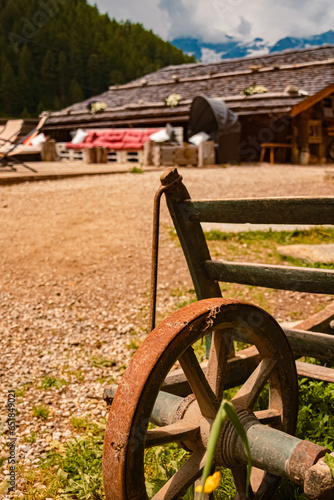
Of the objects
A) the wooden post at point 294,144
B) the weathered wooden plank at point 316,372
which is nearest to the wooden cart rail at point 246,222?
the weathered wooden plank at point 316,372

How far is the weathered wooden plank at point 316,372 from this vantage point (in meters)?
2.30

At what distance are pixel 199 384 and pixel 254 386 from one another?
0.85ft

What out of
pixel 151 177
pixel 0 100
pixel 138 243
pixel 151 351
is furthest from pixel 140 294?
pixel 0 100

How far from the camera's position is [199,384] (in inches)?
57.8

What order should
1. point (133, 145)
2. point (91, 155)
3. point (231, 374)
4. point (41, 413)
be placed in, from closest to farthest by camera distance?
1. point (231, 374)
2. point (41, 413)
3. point (91, 155)
4. point (133, 145)

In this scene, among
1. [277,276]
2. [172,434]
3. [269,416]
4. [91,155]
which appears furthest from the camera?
[91,155]

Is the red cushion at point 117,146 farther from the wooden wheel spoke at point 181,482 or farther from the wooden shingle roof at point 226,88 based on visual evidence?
the wooden wheel spoke at point 181,482

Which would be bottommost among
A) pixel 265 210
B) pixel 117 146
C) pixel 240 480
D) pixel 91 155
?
pixel 240 480

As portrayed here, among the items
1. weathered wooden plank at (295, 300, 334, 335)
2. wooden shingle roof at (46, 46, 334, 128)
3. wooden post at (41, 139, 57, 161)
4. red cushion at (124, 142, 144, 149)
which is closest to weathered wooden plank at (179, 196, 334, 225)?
weathered wooden plank at (295, 300, 334, 335)

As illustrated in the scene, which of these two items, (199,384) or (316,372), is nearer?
(199,384)

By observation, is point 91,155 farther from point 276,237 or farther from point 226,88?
point 276,237

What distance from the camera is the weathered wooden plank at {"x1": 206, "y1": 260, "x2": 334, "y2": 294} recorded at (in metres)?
1.85

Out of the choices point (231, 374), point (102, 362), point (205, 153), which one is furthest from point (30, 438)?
point (205, 153)

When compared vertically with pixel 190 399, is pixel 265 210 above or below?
above
